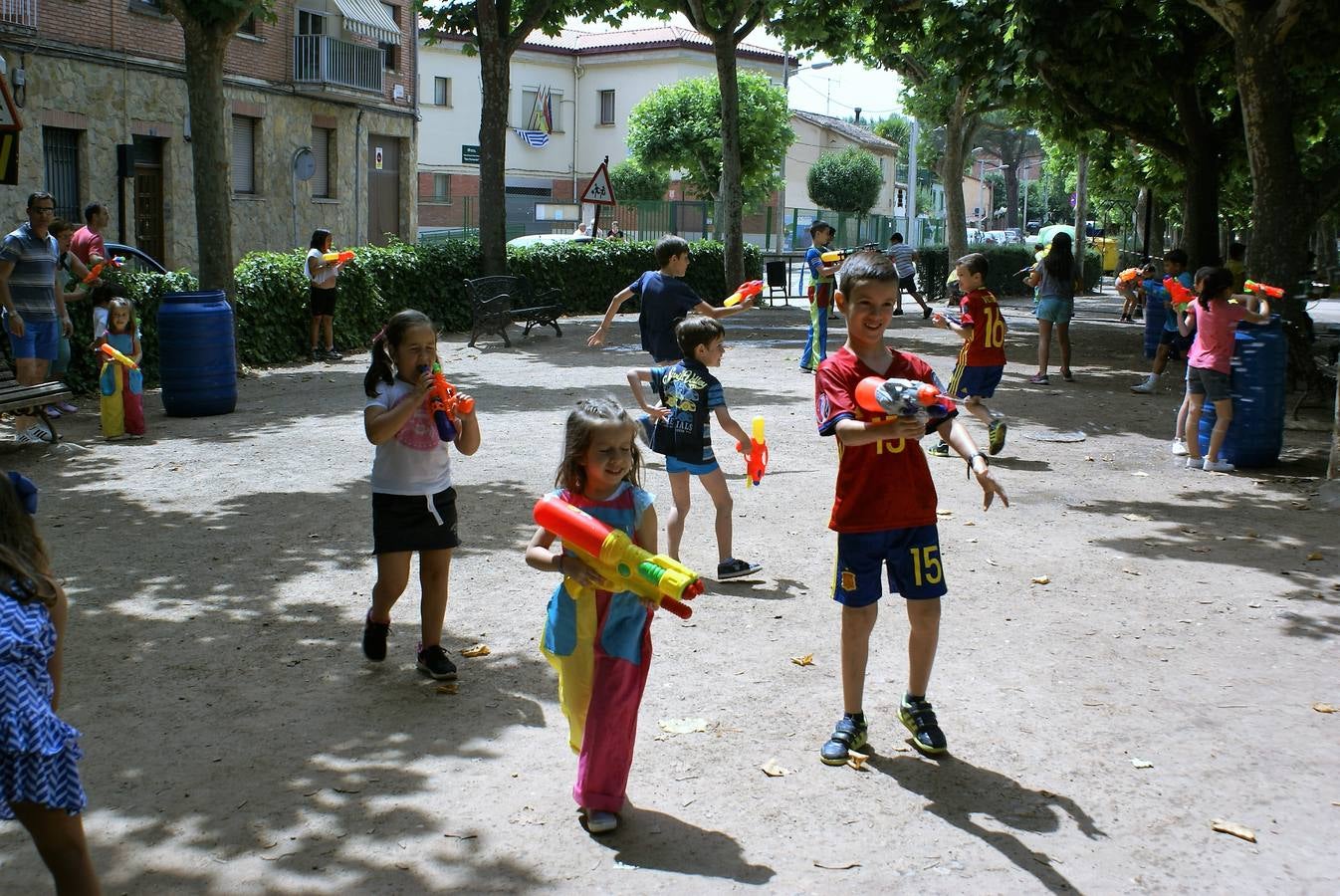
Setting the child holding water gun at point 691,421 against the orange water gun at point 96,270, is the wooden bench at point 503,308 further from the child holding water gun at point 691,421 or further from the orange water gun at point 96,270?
the child holding water gun at point 691,421

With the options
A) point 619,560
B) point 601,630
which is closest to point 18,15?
point 601,630

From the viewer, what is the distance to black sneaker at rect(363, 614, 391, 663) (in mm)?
5277

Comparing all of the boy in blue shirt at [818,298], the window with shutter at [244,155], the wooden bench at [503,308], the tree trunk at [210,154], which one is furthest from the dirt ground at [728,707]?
the window with shutter at [244,155]

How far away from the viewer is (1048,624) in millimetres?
5992

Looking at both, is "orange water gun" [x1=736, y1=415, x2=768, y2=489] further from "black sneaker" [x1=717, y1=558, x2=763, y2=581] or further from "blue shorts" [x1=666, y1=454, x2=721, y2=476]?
"black sneaker" [x1=717, y1=558, x2=763, y2=581]

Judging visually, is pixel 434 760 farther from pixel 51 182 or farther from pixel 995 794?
pixel 51 182

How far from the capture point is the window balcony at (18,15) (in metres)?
21.4

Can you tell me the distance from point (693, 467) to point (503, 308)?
490 inches

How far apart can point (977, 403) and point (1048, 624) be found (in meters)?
4.40

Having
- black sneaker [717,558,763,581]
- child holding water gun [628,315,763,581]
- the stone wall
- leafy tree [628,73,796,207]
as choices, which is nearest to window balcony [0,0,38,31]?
the stone wall

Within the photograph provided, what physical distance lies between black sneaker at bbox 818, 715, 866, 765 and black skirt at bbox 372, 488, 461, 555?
5.36 feet

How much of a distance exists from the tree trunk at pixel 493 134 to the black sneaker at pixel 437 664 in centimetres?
1584

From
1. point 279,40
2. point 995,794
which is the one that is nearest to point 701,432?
point 995,794

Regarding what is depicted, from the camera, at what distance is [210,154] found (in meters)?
14.3
